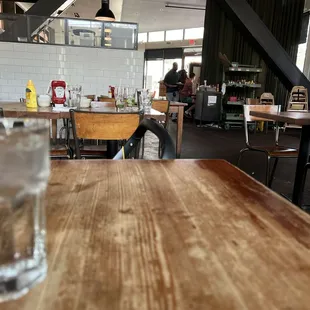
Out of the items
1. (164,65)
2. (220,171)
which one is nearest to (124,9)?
(164,65)

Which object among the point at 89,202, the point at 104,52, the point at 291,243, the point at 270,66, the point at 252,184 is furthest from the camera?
the point at 270,66

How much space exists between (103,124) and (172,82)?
784 centimetres

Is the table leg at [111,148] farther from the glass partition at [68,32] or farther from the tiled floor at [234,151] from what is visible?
the glass partition at [68,32]

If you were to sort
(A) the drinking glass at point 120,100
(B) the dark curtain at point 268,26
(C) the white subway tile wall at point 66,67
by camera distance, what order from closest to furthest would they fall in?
(A) the drinking glass at point 120,100, (C) the white subway tile wall at point 66,67, (B) the dark curtain at point 268,26

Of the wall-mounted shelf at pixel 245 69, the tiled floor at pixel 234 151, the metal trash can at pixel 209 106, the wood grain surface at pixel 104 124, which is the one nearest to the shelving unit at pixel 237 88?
the wall-mounted shelf at pixel 245 69

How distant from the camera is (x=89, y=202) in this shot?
56 cm

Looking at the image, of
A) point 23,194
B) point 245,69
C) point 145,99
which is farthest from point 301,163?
point 245,69

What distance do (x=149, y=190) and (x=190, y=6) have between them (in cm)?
1041

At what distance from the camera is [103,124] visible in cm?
180

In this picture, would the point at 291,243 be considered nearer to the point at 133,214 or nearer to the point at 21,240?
the point at 133,214

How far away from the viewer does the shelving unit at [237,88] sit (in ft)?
25.4

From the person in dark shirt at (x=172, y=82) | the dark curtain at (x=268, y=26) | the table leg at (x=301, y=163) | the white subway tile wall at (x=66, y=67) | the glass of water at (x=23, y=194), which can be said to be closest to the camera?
the glass of water at (x=23, y=194)

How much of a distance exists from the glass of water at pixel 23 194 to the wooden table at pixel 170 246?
0.02 m

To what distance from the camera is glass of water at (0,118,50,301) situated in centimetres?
30
